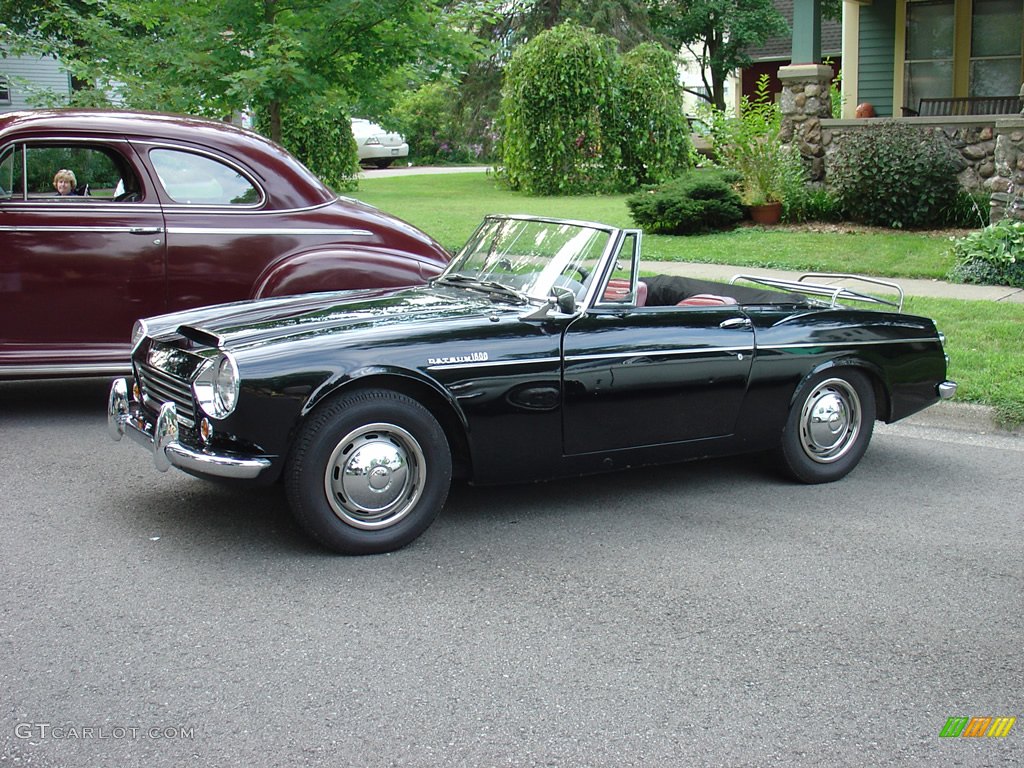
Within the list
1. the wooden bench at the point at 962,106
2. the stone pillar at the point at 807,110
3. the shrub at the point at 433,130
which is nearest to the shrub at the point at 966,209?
the stone pillar at the point at 807,110

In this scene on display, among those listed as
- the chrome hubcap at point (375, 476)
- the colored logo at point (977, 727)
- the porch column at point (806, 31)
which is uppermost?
the porch column at point (806, 31)

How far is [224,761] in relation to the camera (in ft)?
10.8

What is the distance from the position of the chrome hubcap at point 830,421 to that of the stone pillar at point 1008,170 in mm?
7898

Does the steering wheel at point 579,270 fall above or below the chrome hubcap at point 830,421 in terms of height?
above

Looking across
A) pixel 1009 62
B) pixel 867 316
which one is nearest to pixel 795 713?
pixel 867 316

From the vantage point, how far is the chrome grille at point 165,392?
4.92 m

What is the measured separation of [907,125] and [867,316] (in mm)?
10797

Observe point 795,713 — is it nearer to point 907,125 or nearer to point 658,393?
point 658,393

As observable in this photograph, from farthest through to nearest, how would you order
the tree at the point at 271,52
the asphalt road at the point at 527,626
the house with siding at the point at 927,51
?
the house with siding at the point at 927,51
the tree at the point at 271,52
the asphalt road at the point at 527,626

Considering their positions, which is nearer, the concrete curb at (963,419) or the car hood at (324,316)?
the car hood at (324,316)

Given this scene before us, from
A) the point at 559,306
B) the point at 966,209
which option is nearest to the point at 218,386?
the point at 559,306

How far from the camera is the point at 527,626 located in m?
4.25

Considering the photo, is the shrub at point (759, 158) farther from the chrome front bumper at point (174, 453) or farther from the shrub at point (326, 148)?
the chrome front bumper at point (174, 453)

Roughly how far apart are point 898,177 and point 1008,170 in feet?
5.65
